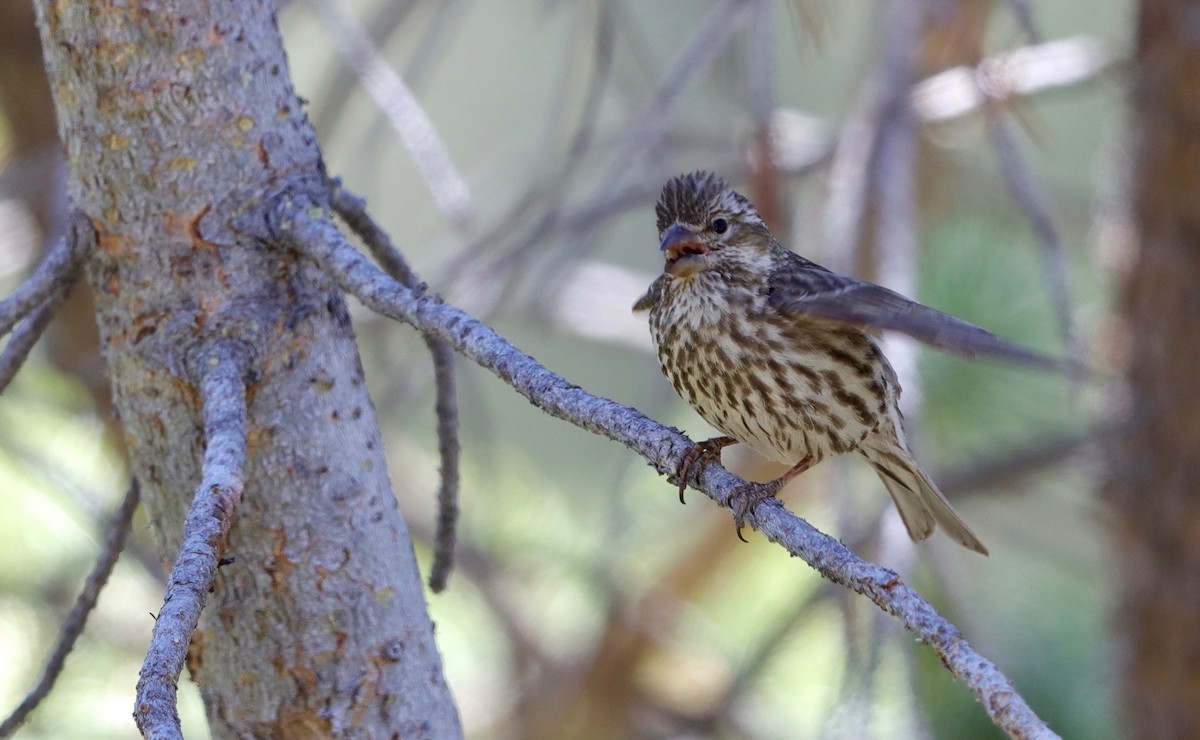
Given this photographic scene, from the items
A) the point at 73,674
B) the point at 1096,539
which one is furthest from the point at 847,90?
the point at 73,674

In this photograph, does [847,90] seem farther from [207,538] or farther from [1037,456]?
[207,538]

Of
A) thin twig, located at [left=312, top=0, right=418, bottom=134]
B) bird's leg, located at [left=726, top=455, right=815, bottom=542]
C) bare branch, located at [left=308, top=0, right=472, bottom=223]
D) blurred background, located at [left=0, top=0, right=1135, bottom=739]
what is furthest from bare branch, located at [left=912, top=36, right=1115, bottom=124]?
bird's leg, located at [left=726, top=455, right=815, bottom=542]

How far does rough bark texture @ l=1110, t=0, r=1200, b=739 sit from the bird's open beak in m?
1.98

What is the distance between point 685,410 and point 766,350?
7.82 ft

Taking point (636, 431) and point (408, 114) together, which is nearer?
point (636, 431)

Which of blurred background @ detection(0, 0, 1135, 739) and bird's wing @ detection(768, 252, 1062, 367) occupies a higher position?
blurred background @ detection(0, 0, 1135, 739)

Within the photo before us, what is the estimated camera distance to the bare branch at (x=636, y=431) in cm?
135

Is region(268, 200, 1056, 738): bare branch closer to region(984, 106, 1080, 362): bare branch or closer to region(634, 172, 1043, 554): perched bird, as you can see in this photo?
region(634, 172, 1043, 554): perched bird

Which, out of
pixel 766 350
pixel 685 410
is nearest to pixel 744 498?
pixel 766 350

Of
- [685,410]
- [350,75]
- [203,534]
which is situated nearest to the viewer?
[203,534]

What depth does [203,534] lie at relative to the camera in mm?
1594

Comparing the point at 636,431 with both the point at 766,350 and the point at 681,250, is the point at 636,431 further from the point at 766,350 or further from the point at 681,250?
the point at 681,250

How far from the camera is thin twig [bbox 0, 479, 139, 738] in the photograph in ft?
6.43

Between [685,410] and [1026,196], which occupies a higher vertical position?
[685,410]
